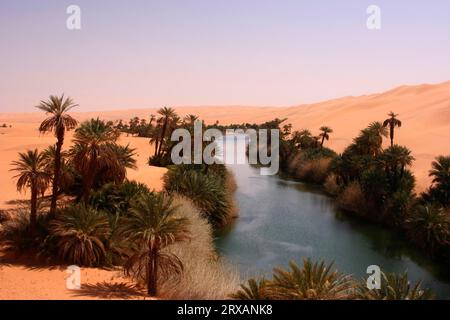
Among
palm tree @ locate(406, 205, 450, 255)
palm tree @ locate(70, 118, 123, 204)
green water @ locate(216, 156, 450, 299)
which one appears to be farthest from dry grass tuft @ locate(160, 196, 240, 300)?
palm tree @ locate(406, 205, 450, 255)

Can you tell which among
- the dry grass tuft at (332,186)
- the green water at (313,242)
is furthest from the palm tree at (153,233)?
the dry grass tuft at (332,186)

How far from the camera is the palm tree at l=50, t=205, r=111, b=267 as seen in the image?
739 inches

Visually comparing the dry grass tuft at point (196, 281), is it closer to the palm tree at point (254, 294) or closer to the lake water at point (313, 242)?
the palm tree at point (254, 294)

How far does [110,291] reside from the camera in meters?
16.1

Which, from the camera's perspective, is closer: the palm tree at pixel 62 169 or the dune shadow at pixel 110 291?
the dune shadow at pixel 110 291

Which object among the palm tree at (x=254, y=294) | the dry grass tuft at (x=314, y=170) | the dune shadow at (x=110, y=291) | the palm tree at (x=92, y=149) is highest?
the palm tree at (x=92, y=149)

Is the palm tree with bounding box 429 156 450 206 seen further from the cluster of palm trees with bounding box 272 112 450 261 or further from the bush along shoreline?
the bush along shoreline

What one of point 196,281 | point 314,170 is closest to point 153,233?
point 196,281

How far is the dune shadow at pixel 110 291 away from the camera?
50.9ft

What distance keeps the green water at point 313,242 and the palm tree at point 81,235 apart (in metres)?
7.97

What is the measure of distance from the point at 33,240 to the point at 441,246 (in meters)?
23.7

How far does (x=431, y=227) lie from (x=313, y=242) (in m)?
7.73

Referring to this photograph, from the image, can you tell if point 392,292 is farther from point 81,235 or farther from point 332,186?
point 332,186
